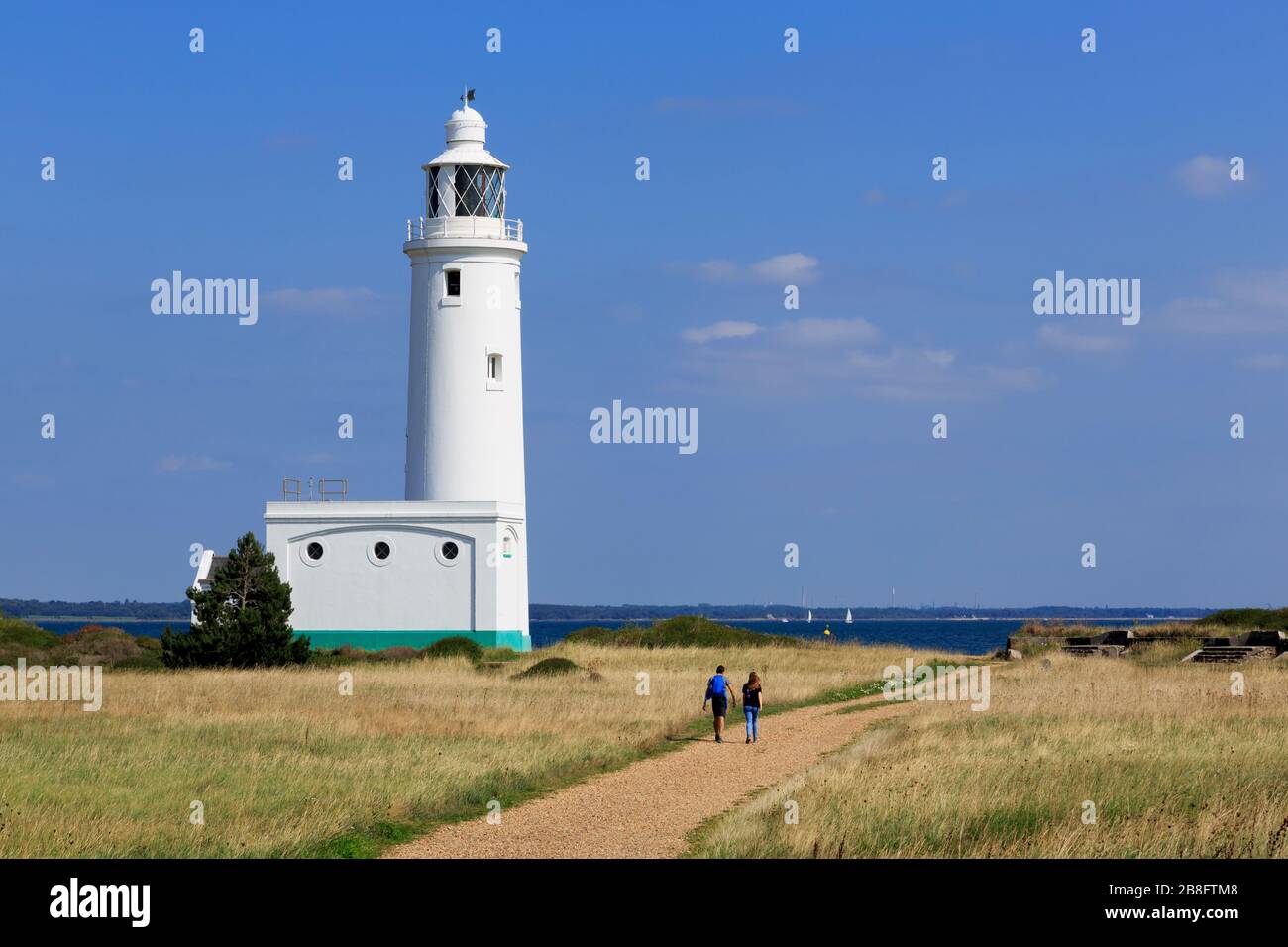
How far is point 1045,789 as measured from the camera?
17047 millimetres

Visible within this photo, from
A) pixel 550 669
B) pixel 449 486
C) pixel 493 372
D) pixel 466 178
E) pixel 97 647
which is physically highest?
pixel 466 178

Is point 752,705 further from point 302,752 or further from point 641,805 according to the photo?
point 641,805

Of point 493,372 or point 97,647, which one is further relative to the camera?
point 493,372

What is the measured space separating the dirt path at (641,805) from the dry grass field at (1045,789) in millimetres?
529

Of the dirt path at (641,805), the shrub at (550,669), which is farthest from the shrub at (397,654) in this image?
the dirt path at (641,805)

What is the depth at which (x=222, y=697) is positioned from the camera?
29078 millimetres

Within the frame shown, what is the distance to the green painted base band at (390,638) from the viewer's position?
4691 centimetres

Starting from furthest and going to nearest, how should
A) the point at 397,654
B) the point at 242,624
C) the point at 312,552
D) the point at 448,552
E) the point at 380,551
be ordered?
the point at 312,552
the point at 380,551
the point at 448,552
the point at 397,654
the point at 242,624

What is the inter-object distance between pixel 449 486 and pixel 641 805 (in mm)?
31150

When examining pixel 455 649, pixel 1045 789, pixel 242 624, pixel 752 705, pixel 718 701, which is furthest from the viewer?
A: pixel 455 649

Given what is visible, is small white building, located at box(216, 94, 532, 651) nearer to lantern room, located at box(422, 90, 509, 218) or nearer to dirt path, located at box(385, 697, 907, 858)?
lantern room, located at box(422, 90, 509, 218)

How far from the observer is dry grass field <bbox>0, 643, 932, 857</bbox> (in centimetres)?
1514

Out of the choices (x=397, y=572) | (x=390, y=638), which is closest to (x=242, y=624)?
(x=390, y=638)
